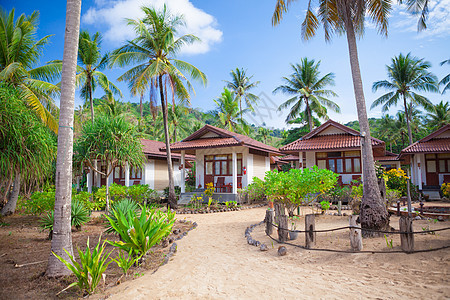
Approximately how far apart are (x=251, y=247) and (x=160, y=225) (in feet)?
7.96

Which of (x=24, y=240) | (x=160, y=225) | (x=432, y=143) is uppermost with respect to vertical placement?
(x=432, y=143)

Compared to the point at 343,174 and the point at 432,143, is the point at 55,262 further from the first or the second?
the point at 432,143

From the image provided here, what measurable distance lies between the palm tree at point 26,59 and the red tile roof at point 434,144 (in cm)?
2095

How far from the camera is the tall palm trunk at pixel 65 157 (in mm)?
4879

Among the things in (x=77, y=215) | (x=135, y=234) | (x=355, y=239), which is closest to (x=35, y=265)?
(x=135, y=234)

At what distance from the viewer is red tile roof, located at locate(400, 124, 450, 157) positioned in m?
17.0

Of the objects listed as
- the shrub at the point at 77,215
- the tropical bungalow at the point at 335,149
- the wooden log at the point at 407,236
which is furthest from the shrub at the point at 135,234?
the tropical bungalow at the point at 335,149

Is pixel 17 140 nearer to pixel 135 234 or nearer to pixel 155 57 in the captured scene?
pixel 135 234

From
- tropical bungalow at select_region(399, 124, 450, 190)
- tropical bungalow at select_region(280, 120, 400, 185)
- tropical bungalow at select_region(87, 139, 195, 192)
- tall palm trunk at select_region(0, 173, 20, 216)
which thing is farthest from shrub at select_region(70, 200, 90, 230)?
tropical bungalow at select_region(399, 124, 450, 190)

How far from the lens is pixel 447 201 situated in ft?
52.2

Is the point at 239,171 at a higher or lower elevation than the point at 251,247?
higher

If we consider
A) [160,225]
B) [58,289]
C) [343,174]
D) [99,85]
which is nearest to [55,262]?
[58,289]

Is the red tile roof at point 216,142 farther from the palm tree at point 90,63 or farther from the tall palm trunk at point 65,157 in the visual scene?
the tall palm trunk at point 65,157

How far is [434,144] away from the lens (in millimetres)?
17844
